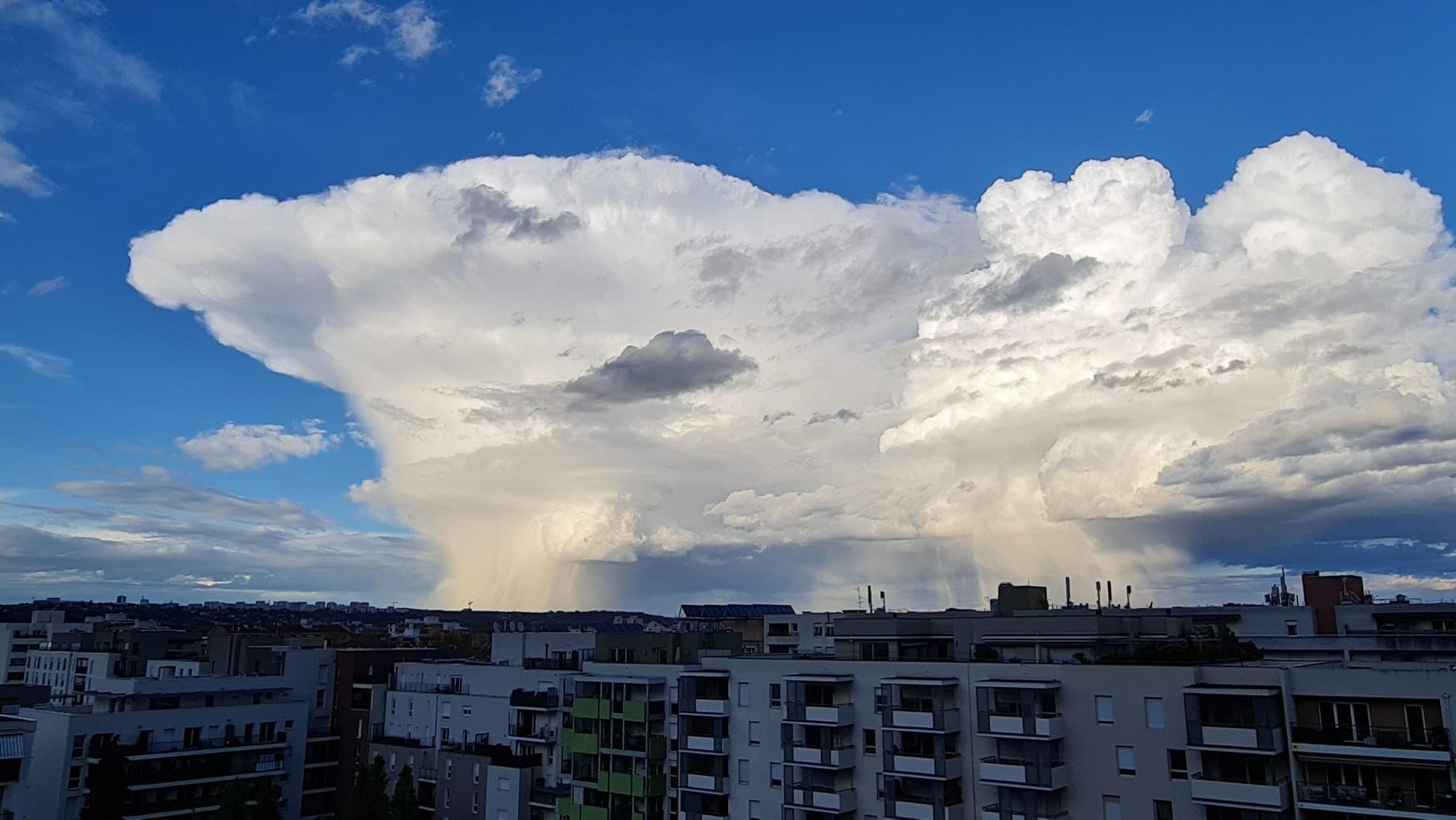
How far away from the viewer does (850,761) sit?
67625 millimetres

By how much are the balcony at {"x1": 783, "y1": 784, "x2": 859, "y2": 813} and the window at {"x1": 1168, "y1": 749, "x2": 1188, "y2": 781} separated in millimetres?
21198

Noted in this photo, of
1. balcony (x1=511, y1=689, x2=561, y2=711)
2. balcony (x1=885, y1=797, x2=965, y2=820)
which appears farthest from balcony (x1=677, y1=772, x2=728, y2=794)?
balcony (x1=511, y1=689, x2=561, y2=711)

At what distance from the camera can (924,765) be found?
63.0 metres

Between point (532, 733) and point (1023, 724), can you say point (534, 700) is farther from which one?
point (1023, 724)

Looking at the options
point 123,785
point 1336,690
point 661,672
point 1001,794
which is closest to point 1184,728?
point 1336,690

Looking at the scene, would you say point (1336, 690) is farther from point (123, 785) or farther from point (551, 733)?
point (123, 785)

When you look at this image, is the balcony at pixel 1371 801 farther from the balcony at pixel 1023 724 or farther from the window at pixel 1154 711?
the balcony at pixel 1023 724

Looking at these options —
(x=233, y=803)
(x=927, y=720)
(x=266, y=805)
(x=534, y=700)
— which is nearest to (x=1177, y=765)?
(x=927, y=720)

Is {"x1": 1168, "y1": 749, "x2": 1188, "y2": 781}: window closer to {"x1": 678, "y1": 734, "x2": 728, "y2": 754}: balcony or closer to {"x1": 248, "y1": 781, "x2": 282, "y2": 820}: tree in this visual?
{"x1": 678, "y1": 734, "x2": 728, "y2": 754}: balcony

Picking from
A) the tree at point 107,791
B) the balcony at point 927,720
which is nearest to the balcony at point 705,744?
the balcony at point 927,720

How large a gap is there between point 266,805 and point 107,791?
1281 centimetres

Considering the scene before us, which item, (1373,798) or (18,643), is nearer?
(1373,798)

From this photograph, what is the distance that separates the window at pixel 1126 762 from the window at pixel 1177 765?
1.95m

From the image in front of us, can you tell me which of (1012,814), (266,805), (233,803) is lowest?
(266,805)
